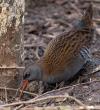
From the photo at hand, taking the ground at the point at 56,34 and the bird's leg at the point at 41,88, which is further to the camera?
the bird's leg at the point at 41,88

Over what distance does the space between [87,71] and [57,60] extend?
0.42 m

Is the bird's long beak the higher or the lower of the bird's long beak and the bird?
the lower

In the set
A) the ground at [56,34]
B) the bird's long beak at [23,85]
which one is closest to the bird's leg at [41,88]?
the ground at [56,34]

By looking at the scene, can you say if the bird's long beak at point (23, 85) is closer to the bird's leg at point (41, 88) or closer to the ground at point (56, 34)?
the ground at point (56, 34)

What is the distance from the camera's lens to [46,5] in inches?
369

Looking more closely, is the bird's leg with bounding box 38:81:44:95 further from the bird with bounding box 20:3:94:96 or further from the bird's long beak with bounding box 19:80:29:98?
the bird's long beak with bounding box 19:80:29:98

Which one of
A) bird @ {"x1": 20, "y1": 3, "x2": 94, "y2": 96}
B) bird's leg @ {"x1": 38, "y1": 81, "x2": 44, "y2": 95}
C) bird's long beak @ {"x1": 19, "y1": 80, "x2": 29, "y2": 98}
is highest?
bird @ {"x1": 20, "y1": 3, "x2": 94, "y2": 96}

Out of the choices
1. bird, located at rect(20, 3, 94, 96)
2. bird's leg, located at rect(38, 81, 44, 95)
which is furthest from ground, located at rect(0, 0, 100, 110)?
bird, located at rect(20, 3, 94, 96)

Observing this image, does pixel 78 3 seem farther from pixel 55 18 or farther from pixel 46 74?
pixel 46 74

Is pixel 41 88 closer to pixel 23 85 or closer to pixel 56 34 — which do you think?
pixel 23 85

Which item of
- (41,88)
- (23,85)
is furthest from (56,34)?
(23,85)

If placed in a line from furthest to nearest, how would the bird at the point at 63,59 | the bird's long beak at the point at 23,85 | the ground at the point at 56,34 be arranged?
1. the bird at the point at 63,59
2. the bird's long beak at the point at 23,85
3. the ground at the point at 56,34

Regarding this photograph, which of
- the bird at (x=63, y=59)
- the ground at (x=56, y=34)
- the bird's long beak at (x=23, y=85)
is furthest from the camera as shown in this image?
the bird at (x=63, y=59)

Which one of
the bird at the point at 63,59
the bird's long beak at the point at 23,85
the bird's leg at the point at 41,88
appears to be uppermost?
the bird at the point at 63,59
